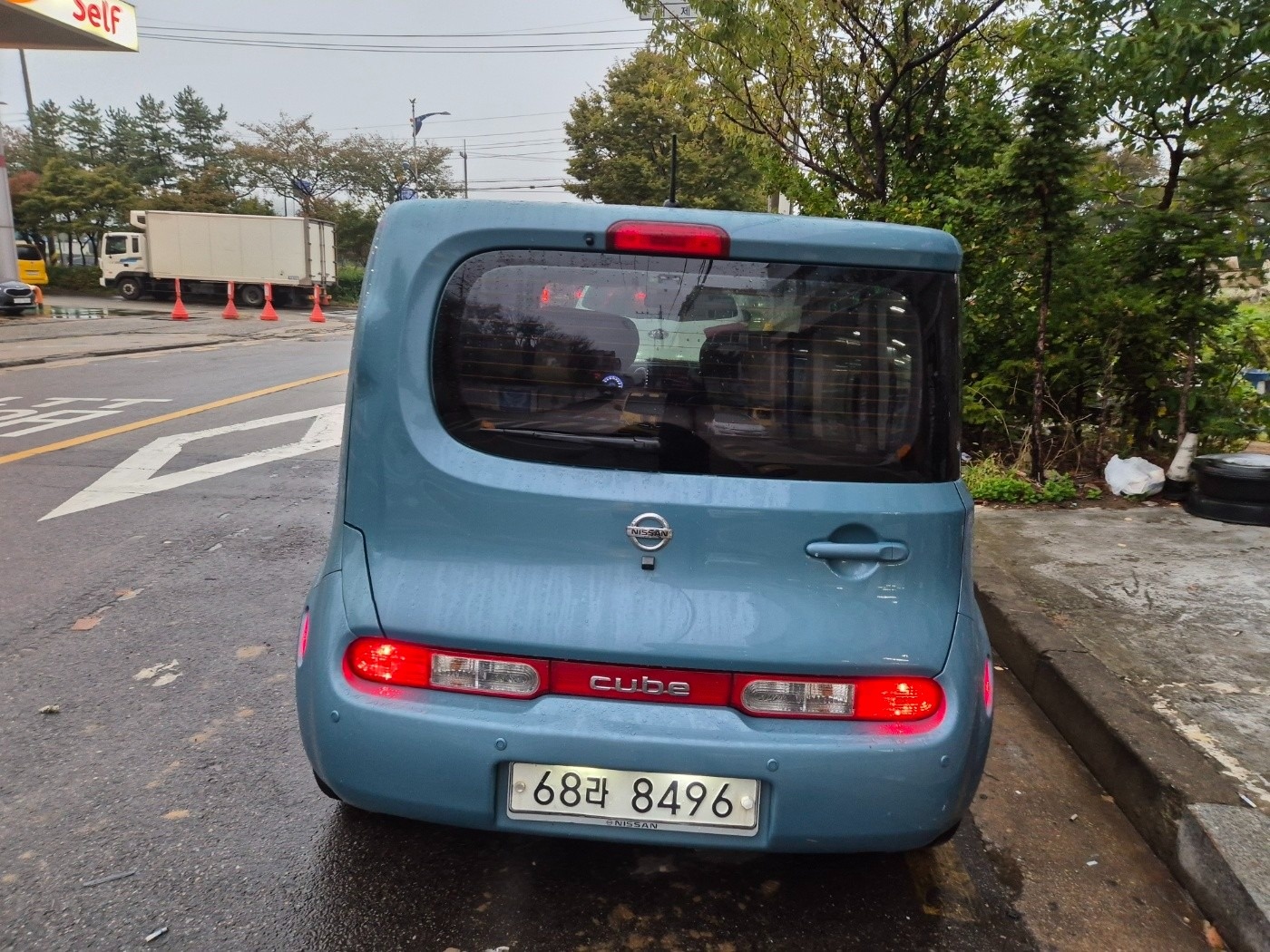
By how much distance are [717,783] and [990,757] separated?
1.70 meters

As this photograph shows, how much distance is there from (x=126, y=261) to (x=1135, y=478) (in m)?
33.6

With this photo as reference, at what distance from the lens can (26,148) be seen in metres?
53.0

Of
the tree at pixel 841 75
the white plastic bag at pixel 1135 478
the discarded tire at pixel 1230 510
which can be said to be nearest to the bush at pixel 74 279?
the tree at pixel 841 75

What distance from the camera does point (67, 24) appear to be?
18797mm

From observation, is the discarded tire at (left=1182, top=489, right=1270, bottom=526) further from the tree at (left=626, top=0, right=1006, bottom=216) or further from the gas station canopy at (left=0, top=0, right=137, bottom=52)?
the gas station canopy at (left=0, top=0, right=137, bottom=52)

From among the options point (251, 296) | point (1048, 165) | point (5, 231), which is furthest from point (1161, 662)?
point (251, 296)

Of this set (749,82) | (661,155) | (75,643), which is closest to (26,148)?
(661,155)

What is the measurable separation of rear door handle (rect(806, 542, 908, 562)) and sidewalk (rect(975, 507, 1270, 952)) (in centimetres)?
129

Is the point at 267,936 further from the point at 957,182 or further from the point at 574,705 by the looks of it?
the point at 957,182

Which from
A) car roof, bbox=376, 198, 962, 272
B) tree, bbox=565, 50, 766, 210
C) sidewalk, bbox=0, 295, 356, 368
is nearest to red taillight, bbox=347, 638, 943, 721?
car roof, bbox=376, 198, 962, 272

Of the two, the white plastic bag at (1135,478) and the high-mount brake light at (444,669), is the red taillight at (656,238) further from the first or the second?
the white plastic bag at (1135,478)

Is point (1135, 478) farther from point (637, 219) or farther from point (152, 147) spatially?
point (152, 147)

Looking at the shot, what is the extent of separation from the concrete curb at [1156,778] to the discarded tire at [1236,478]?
2.57 metres

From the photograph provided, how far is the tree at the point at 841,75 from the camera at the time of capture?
802 cm
